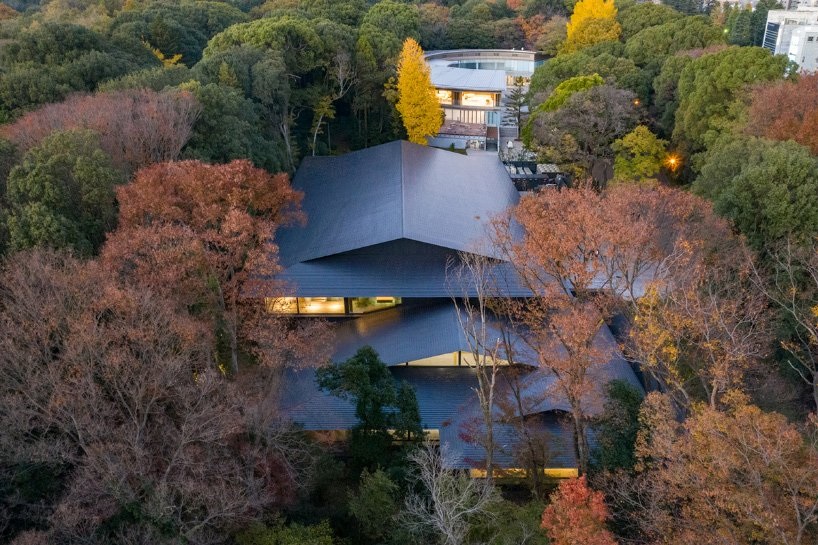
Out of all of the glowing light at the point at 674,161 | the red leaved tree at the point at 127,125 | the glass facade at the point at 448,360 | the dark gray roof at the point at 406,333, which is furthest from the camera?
the glowing light at the point at 674,161

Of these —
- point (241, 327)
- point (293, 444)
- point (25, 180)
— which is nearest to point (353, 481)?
point (293, 444)

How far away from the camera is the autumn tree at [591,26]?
48.7 meters

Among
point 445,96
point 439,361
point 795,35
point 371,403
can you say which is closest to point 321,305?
point 439,361

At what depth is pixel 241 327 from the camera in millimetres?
Answer: 16484

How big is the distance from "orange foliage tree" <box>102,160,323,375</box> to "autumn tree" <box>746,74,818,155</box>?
1956cm

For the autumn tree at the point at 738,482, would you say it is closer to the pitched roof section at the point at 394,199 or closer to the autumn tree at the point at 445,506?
the autumn tree at the point at 445,506

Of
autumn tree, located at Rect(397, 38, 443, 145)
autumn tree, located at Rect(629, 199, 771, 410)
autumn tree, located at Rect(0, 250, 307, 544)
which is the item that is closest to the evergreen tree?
autumn tree, located at Rect(0, 250, 307, 544)

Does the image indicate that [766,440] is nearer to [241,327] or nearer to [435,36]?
[241,327]

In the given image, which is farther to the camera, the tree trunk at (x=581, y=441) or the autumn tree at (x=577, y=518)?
the tree trunk at (x=581, y=441)

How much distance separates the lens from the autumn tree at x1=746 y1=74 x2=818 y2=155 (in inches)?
865

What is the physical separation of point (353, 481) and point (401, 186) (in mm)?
13070

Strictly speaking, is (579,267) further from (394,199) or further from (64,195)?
(64,195)

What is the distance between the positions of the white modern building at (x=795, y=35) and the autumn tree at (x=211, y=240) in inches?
2318

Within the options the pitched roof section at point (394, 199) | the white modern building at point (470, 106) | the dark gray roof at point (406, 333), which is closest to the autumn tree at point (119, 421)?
the dark gray roof at point (406, 333)
